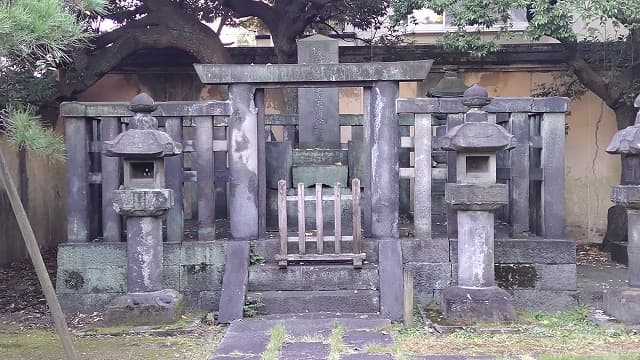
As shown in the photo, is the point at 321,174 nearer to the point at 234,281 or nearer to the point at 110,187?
the point at 234,281

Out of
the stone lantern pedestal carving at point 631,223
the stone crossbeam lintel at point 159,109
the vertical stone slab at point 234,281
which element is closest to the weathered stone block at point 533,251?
the stone lantern pedestal carving at point 631,223

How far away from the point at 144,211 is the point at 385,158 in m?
2.90

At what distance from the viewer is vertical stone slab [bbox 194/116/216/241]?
7844 millimetres

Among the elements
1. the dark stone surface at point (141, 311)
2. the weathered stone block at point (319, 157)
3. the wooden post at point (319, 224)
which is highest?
the weathered stone block at point (319, 157)

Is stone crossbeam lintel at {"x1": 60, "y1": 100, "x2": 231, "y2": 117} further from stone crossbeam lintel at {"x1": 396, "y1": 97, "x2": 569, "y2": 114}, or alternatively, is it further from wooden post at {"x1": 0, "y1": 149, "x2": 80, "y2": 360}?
wooden post at {"x1": 0, "y1": 149, "x2": 80, "y2": 360}

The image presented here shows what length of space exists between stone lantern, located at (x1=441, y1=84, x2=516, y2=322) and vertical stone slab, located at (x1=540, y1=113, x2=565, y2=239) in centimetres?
98

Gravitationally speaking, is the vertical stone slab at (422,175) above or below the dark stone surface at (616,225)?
above

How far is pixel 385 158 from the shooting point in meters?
7.84

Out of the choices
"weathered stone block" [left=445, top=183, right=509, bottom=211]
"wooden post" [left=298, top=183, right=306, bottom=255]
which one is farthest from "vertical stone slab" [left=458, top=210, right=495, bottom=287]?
"wooden post" [left=298, top=183, right=306, bottom=255]

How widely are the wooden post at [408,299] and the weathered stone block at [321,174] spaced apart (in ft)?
9.33

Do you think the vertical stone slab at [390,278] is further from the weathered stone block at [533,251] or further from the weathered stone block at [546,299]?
the weathered stone block at [546,299]

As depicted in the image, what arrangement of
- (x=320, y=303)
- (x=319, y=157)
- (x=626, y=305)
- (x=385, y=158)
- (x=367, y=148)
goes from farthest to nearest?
(x=319, y=157) → (x=367, y=148) → (x=385, y=158) → (x=320, y=303) → (x=626, y=305)

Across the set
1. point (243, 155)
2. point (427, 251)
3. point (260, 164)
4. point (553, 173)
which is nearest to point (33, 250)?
point (243, 155)

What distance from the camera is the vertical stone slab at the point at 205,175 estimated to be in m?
7.84
